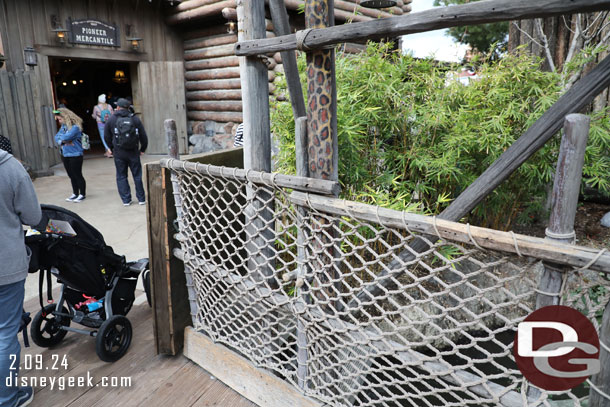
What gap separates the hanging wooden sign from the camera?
25.8ft

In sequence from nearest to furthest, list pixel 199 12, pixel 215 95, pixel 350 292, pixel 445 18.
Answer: pixel 445 18 → pixel 350 292 → pixel 199 12 → pixel 215 95

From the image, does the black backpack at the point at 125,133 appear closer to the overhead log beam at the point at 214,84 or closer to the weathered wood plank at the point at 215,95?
the overhead log beam at the point at 214,84

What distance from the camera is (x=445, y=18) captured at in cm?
135

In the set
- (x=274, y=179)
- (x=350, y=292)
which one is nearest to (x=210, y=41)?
A: (x=274, y=179)

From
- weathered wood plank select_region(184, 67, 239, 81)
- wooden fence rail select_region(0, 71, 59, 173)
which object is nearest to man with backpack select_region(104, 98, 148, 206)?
wooden fence rail select_region(0, 71, 59, 173)

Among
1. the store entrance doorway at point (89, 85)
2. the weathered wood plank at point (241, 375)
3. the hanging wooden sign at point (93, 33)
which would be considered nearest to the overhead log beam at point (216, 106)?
the hanging wooden sign at point (93, 33)

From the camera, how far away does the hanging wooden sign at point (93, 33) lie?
7871mm

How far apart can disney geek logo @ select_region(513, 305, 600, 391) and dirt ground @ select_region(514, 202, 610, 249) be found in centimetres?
348

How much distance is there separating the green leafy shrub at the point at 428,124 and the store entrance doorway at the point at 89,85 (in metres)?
12.3

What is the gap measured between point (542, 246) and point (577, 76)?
4.50 metres

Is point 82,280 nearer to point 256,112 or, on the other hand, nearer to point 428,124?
point 256,112

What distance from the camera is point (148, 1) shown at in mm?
8609

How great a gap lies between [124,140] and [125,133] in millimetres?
98

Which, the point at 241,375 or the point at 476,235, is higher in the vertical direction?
the point at 476,235
